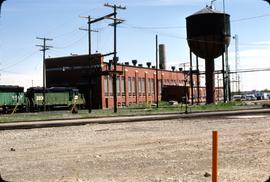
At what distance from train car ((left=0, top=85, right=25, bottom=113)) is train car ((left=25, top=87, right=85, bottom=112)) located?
4.49 feet

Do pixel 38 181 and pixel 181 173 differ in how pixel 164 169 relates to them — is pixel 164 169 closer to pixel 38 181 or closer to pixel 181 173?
pixel 181 173

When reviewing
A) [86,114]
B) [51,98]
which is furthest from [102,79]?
[86,114]

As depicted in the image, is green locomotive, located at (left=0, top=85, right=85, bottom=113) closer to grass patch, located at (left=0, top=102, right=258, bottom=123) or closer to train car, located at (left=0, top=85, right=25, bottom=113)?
train car, located at (left=0, top=85, right=25, bottom=113)

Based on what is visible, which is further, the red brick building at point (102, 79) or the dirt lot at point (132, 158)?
the red brick building at point (102, 79)

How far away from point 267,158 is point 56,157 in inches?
235

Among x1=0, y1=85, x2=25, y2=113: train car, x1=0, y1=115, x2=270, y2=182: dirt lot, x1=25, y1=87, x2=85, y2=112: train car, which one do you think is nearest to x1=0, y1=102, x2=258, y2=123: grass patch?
x1=0, y1=85, x2=25, y2=113: train car

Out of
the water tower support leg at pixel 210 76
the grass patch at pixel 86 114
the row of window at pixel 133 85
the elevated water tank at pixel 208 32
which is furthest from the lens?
the row of window at pixel 133 85

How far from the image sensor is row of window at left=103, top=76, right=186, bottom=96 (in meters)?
73.3

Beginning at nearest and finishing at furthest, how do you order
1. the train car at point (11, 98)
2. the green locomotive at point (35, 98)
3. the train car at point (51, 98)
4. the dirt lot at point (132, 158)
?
the dirt lot at point (132, 158) → the train car at point (11, 98) → the green locomotive at point (35, 98) → the train car at point (51, 98)

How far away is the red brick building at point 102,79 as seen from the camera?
71125 millimetres

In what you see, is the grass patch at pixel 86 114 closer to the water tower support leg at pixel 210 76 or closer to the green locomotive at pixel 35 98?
the water tower support leg at pixel 210 76

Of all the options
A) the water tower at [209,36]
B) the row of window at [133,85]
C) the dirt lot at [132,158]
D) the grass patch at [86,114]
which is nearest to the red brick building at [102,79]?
the row of window at [133,85]

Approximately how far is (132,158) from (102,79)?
193 feet

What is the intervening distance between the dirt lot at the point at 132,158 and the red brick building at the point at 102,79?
46756mm
